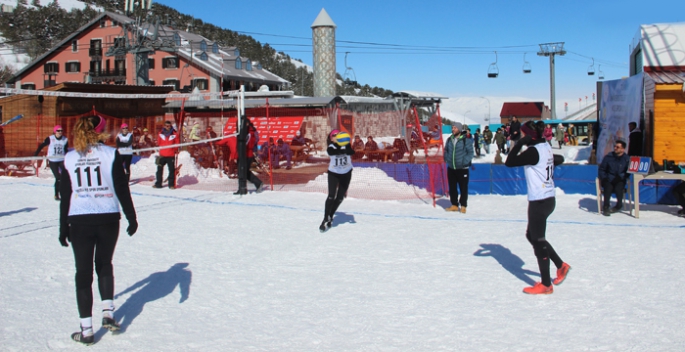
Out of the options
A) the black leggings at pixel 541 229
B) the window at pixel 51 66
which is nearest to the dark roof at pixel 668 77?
the black leggings at pixel 541 229

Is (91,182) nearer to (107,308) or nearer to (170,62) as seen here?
(107,308)

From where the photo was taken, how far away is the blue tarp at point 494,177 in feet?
43.3

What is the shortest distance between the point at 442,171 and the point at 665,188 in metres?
4.50

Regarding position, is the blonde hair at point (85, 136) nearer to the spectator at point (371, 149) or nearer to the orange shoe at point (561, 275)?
the orange shoe at point (561, 275)

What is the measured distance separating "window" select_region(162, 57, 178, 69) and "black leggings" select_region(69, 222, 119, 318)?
171 feet

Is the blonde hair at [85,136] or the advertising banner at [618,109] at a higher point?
the advertising banner at [618,109]

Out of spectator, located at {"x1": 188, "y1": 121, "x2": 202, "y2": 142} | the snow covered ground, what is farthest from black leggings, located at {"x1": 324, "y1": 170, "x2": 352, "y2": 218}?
spectator, located at {"x1": 188, "y1": 121, "x2": 202, "y2": 142}

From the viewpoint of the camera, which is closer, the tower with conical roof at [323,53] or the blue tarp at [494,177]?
the blue tarp at [494,177]

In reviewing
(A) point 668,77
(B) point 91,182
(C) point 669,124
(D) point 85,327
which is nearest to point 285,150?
(C) point 669,124

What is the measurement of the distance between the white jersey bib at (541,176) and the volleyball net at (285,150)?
6.19 metres

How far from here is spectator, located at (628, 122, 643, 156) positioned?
13.1 m

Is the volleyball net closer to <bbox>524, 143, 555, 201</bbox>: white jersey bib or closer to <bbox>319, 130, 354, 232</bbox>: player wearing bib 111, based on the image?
<bbox>319, 130, 354, 232</bbox>: player wearing bib 111

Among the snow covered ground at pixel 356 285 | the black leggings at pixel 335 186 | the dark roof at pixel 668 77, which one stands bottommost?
the snow covered ground at pixel 356 285

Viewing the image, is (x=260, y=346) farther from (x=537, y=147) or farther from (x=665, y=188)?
(x=665, y=188)
